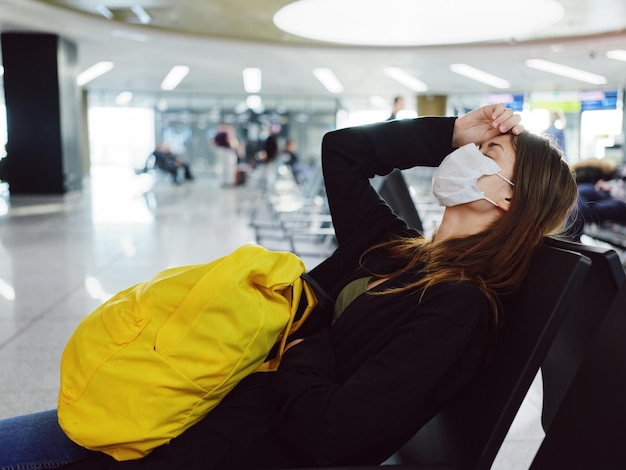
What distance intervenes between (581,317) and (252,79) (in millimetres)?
18189

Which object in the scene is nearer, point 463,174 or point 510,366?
point 510,366

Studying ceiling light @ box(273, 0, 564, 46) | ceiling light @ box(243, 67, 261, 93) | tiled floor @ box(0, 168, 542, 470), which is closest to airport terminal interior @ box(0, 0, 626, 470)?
tiled floor @ box(0, 168, 542, 470)

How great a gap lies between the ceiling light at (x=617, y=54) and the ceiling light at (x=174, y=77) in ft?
33.5

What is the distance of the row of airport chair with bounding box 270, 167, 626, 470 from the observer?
0.91m

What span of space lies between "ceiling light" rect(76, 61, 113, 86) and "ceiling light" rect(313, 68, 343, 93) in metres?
5.54

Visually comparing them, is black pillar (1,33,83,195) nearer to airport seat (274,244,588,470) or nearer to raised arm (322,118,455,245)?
raised arm (322,118,455,245)

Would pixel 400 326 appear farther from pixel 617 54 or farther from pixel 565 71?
pixel 565 71

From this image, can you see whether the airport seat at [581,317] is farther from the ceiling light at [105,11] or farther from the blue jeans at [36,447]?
the ceiling light at [105,11]

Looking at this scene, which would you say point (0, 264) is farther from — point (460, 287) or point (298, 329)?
point (460, 287)

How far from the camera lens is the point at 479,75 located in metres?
16.9

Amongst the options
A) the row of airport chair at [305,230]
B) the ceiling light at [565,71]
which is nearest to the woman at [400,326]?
the row of airport chair at [305,230]

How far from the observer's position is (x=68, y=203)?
1143cm

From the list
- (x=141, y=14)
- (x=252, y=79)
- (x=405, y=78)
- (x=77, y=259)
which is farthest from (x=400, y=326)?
(x=252, y=79)

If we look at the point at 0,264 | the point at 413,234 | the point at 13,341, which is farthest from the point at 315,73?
the point at 413,234
